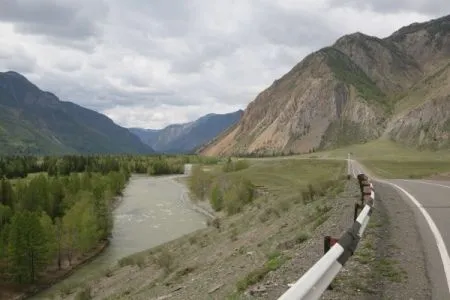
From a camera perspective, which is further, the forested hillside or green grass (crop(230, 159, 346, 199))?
green grass (crop(230, 159, 346, 199))

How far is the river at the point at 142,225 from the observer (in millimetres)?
52109

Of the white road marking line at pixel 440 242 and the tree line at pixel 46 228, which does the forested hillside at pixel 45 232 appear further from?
the white road marking line at pixel 440 242

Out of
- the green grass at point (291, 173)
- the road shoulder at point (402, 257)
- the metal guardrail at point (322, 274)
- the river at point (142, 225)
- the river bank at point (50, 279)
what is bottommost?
the river bank at point (50, 279)

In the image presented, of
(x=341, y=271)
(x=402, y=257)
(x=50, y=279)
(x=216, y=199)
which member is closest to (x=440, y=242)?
(x=402, y=257)

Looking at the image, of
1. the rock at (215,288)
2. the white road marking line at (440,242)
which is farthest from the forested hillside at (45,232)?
the white road marking line at (440,242)

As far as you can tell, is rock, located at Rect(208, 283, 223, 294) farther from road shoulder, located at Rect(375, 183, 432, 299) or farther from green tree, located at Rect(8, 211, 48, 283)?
green tree, located at Rect(8, 211, 48, 283)

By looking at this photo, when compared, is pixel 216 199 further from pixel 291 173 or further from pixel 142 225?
pixel 291 173

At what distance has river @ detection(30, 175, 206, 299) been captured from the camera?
5211 centimetres

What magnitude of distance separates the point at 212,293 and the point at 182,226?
2276 inches

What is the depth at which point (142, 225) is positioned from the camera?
73062 mm

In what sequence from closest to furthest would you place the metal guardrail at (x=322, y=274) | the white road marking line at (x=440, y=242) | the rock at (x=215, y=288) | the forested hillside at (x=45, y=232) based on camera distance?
the metal guardrail at (x=322, y=274) < the white road marking line at (x=440, y=242) < the rock at (x=215, y=288) < the forested hillside at (x=45, y=232)

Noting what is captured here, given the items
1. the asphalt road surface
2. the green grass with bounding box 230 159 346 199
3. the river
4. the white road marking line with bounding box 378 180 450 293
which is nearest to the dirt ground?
the asphalt road surface

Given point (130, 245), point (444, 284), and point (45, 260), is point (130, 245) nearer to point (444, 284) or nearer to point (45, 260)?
point (45, 260)

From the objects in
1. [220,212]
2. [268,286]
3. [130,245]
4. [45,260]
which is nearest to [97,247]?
[130,245]
